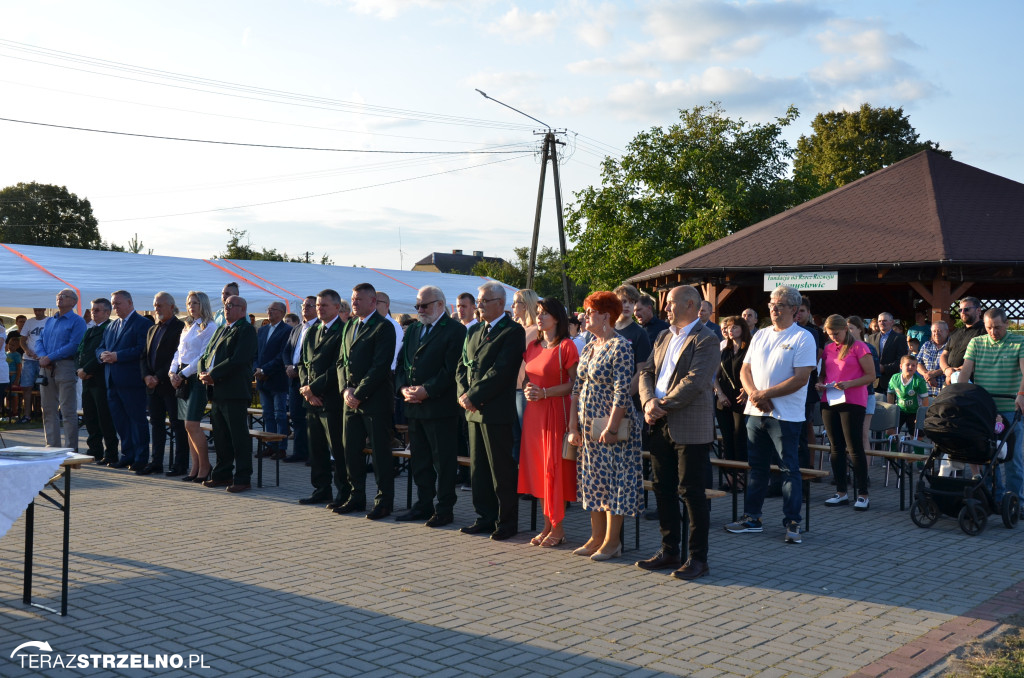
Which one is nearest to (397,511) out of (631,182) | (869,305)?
(869,305)

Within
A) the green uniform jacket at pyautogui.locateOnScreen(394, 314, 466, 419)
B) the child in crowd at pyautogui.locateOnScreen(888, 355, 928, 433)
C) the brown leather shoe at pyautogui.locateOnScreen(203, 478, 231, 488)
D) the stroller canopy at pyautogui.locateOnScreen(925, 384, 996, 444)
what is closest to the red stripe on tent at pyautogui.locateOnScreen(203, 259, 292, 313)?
the brown leather shoe at pyautogui.locateOnScreen(203, 478, 231, 488)

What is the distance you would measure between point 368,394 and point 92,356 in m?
4.84

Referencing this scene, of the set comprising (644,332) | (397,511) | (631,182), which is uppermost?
(631,182)

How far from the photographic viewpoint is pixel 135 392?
11.1 m

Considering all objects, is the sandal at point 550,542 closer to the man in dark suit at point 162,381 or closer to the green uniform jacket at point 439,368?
the green uniform jacket at point 439,368

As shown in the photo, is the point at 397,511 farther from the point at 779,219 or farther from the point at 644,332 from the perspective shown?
the point at 779,219

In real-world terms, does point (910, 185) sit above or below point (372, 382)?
above

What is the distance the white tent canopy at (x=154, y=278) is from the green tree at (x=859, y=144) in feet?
93.8

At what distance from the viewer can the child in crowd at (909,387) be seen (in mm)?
12023

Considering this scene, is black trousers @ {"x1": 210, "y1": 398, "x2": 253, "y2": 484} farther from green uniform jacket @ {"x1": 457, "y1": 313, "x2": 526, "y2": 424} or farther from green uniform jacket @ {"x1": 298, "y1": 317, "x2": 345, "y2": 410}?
green uniform jacket @ {"x1": 457, "y1": 313, "x2": 526, "y2": 424}

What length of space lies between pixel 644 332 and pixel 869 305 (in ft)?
67.7

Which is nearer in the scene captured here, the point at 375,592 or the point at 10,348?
the point at 375,592

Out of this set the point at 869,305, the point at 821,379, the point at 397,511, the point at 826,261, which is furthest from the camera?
the point at 869,305

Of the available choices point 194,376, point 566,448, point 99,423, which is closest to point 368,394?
point 566,448
